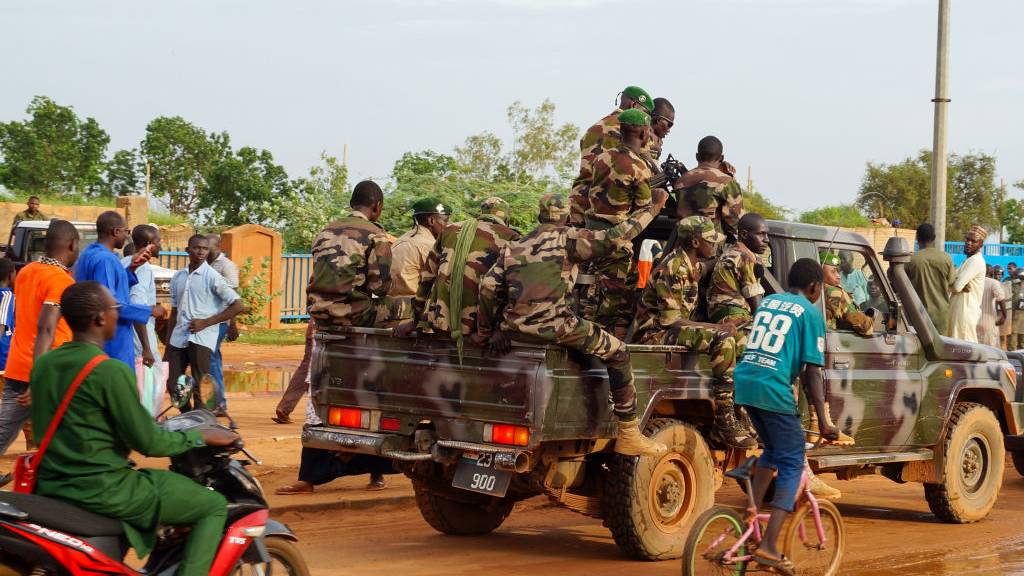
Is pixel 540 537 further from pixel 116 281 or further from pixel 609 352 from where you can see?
pixel 116 281

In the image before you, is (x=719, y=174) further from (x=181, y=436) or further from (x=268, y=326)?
(x=268, y=326)

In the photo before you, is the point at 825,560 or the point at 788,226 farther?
the point at 788,226

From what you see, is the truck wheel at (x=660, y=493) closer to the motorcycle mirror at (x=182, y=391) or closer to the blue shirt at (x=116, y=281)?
the motorcycle mirror at (x=182, y=391)

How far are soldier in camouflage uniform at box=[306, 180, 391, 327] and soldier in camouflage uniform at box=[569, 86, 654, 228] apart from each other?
1378 millimetres

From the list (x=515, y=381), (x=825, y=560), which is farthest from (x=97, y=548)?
(x=825, y=560)

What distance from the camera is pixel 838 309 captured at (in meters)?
8.06

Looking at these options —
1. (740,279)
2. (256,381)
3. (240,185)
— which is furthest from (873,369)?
(240,185)

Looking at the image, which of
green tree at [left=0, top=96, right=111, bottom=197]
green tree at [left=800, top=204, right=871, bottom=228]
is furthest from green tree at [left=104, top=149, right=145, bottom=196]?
green tree at [left=800, top=204, right=871, bottom=228]

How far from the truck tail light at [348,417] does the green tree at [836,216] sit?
31.3 m

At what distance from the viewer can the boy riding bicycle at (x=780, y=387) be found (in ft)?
19.6

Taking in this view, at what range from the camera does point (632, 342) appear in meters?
7.79

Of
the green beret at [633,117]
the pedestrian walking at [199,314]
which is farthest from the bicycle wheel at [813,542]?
the pedestrian walking at [199,314]

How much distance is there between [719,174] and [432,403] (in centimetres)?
259

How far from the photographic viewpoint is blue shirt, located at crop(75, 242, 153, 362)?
26.0 ft
